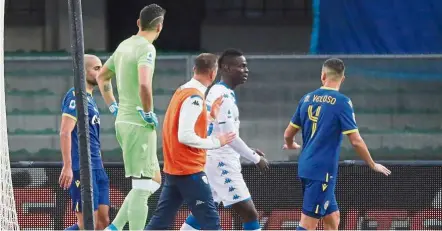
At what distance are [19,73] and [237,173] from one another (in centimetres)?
612

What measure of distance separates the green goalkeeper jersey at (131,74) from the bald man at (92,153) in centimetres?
50

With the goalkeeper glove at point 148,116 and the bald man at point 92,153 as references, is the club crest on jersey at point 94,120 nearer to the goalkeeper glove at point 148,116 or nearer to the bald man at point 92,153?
the bald man at point 92,153

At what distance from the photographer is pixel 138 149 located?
1145cm

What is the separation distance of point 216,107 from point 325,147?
1.11m

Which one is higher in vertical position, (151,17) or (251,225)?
(151,17)

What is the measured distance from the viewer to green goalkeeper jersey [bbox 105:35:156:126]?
11445 mm

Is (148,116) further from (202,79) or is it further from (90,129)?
(90,129)

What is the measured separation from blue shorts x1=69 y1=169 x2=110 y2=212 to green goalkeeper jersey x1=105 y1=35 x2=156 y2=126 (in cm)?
72

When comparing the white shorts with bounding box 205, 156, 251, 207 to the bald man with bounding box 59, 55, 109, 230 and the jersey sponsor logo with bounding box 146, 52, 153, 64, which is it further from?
the jersey sponsor logo with bounding box 146, 52, 153, 64

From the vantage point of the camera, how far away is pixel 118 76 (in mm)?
11719

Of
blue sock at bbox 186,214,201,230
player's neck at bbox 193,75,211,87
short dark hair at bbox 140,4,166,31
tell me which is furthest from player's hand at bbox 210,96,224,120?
blue sock at bbox 186,214,201,230

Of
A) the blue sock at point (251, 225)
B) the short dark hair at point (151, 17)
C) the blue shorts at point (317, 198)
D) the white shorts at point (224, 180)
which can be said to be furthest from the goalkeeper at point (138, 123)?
the blue shorts at point (317, 198)

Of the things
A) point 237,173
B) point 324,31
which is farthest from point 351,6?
point 237,173

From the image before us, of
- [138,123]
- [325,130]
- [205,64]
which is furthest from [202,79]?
[325,130]
